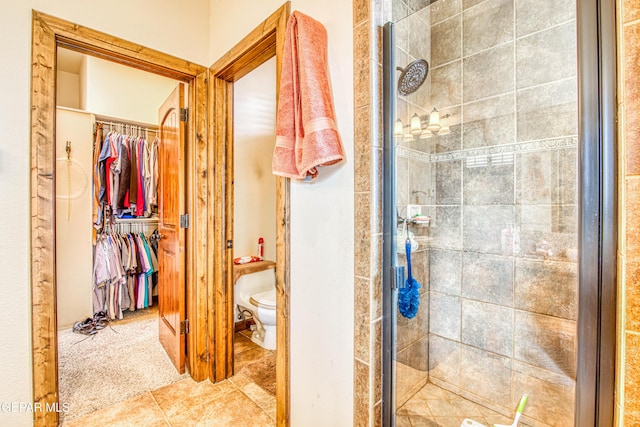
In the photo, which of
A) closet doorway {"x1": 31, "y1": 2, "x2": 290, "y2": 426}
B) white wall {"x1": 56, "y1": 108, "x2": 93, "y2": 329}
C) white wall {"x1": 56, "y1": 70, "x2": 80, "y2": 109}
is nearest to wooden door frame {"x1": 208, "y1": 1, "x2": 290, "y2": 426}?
closet doorway {"x1": 31, "y1": 2, "x2": 290, "y2": 426}

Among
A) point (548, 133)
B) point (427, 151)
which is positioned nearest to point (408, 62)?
point (427, 151)

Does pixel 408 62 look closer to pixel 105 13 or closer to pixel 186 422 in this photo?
pixel 105 13

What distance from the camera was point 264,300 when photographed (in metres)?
2.33

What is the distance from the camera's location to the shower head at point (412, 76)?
3.83ft

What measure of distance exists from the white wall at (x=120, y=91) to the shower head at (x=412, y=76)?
3282 millimetres

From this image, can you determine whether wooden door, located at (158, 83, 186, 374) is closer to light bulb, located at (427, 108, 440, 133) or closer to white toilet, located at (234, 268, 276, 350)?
white toilet, located at (234, 268, 276, 350)

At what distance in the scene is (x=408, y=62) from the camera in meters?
1.21

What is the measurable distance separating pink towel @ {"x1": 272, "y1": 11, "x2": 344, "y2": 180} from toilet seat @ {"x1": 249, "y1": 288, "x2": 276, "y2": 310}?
137 centimetres

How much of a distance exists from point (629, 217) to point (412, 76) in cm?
89

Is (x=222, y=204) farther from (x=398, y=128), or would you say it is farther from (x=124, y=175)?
(x=124, y=175)

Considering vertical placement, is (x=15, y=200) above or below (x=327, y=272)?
above

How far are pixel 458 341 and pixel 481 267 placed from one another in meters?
0.40

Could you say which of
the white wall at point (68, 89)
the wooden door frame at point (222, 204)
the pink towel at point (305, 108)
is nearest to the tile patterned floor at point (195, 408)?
the wooden door frame at point (222, 204)

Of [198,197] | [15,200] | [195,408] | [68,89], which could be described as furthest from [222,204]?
[68,89]
